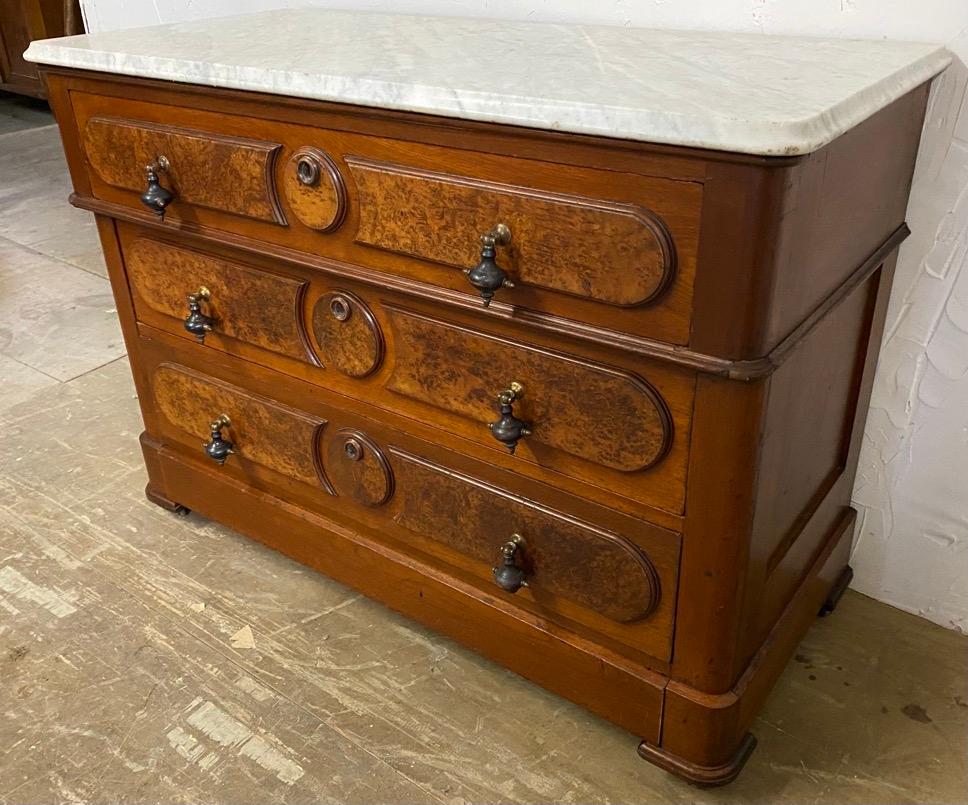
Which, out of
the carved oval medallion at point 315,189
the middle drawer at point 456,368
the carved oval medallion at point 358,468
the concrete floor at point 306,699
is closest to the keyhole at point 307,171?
the carved oval medallion at point 315,189

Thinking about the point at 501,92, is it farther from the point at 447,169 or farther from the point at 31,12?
the point at 31,12

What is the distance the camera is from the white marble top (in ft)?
2.69

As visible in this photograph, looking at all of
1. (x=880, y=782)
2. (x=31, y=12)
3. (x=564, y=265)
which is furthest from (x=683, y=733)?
(x=31, y=12)

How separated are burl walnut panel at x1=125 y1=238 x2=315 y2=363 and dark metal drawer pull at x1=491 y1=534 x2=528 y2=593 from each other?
1.31 feet

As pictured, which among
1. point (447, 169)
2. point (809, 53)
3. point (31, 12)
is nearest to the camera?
point (447, 169)

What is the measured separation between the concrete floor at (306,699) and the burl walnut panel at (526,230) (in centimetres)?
64

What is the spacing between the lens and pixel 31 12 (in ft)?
14.5

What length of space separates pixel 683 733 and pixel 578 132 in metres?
0.74

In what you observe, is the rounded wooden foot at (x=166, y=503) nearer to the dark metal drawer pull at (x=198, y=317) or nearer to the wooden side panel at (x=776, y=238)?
the dark metal drawer pull at (x=198, y=317)

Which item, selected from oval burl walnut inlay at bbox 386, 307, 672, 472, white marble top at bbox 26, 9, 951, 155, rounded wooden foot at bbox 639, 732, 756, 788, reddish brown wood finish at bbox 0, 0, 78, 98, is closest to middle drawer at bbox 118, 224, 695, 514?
oval burl walnut inlay at bbox 386, 307, 672, 472

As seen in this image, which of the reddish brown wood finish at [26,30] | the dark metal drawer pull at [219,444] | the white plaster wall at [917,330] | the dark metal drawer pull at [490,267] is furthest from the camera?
the reddish brown wood finish at [26,30]

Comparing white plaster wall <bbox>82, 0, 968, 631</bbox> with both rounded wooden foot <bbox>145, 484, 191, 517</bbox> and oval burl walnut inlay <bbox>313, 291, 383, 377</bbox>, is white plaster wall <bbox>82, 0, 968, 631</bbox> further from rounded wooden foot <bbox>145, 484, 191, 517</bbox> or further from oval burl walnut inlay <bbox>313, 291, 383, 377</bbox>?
rounded wooden foot <bbox>145, 484, 191, 517</bbox>

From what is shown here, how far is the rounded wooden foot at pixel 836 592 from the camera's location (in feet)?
4.74

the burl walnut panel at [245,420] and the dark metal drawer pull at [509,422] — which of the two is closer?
the dark metal drawer pull at [509,422]
